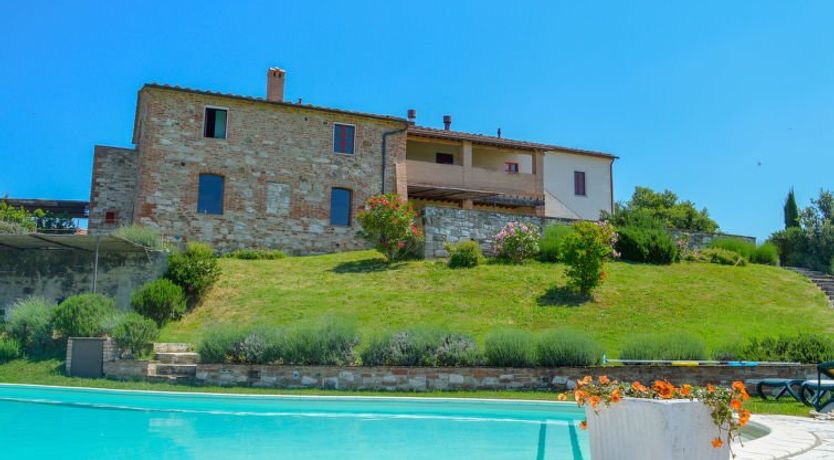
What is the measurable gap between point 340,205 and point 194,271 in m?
8.44

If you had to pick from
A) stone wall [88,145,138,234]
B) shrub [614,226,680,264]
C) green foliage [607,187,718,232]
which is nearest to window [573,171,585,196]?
green foliage [607,187,718,232]

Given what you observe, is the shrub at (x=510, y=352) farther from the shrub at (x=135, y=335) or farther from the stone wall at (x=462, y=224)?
the stone wall at (x=462, y=224)

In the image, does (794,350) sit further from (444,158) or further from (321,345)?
(444,158)

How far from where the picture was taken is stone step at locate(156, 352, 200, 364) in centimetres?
1327

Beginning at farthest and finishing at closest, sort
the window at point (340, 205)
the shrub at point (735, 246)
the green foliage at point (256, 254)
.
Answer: the window at point (340, 205) < the shrub at point (735, 246) < the green foliage at point (256, 254)

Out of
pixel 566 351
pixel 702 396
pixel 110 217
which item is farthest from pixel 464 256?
pixel 702 396

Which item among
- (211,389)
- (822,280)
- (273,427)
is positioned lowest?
(273,427)

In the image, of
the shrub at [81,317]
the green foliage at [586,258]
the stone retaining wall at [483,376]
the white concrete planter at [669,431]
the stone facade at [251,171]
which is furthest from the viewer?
the stone facade at [251,171]

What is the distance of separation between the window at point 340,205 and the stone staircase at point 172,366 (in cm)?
1185

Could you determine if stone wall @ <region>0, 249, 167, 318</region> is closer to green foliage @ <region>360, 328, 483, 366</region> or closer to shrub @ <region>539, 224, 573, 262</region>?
green foliage @ <region>360, 328, 483, 366</region>

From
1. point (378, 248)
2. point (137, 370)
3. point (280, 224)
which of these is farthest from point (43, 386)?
point (280, 224)

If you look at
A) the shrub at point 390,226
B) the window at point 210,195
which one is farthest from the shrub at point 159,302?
the window at point 210,195

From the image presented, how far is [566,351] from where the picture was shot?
40.3 feet

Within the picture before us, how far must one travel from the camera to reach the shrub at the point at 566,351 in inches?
483
